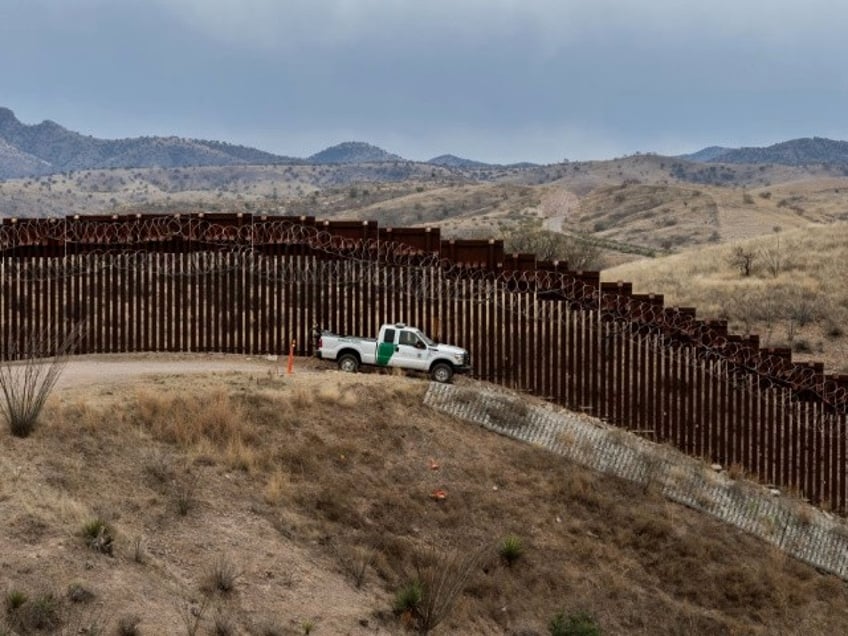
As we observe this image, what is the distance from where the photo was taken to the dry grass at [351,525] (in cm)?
1235

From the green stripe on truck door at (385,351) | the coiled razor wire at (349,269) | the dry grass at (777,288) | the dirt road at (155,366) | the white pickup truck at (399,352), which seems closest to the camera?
the dirt road at (155,366)

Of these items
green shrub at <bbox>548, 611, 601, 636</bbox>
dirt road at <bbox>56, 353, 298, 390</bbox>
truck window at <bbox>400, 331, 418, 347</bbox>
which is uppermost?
truck window at <bbox>400, 331, 418, 347</bbox>

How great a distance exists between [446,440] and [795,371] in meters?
8.84

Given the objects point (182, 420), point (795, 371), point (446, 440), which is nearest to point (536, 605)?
point (446, 440)

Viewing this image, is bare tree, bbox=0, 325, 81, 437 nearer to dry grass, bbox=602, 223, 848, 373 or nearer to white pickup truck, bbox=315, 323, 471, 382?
white pickup truck, bbox=315, 323, 471, 382

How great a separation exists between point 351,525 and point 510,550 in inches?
98.1

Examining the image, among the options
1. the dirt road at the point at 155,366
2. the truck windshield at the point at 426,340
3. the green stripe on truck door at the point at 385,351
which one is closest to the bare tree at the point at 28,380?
the dirt road at the point at 155,366

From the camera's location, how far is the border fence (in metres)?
22.0

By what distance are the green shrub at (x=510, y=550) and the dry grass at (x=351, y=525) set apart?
103 mm

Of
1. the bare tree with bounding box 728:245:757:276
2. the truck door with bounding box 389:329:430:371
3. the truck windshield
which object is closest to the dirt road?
the truck door with bounding box 389:329:430:371

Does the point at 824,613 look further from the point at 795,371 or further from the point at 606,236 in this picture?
the point at 606,236

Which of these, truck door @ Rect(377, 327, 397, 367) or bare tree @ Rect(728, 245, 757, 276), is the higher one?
bare tree @ Rect(728, 245, 757, 276)

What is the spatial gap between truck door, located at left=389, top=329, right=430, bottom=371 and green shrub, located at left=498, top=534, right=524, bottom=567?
648cm

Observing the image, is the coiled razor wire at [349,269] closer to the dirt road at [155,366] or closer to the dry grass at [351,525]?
the dirt road at [155,366]
